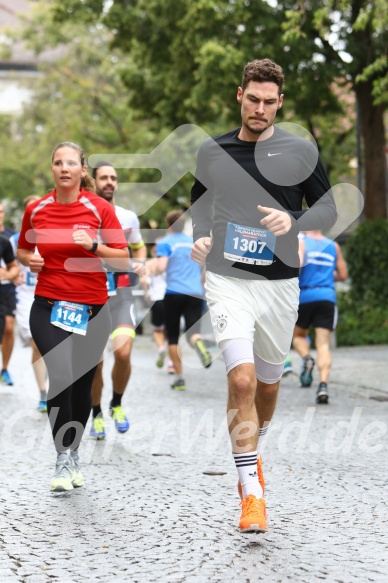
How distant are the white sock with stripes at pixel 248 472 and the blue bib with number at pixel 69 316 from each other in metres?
1.65

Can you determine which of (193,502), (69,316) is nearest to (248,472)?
(193,502)

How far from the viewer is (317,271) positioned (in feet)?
37.1

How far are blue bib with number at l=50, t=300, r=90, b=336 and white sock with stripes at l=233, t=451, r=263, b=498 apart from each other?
1646mm

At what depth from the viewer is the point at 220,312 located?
17.2 feet

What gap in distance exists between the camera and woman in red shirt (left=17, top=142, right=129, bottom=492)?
625 cm

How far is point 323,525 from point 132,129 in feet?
100

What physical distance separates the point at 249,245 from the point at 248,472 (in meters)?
1.04

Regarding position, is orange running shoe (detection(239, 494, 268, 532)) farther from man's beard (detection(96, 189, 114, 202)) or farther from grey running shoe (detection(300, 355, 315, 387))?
grey running shoe (detection(300, 355, 315, 387))

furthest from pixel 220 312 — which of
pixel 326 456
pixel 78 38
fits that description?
pixel 78 38

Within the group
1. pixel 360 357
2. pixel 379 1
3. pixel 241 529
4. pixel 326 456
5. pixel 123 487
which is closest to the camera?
pixel 241 529

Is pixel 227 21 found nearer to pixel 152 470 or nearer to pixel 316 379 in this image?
pixel 316 379

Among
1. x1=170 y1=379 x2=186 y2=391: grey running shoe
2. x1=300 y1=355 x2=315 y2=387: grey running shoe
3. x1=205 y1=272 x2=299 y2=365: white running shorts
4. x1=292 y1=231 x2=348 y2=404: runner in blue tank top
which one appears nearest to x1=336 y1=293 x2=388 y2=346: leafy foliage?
x1=300 y1=355 x2=315 y2=387: grey running shoe

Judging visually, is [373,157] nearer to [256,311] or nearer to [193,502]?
[193,502]

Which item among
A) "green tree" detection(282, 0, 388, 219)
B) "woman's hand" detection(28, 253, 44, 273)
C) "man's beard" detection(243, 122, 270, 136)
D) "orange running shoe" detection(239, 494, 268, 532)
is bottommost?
"orange running shoe" detection(239, 494, 268, 532)
